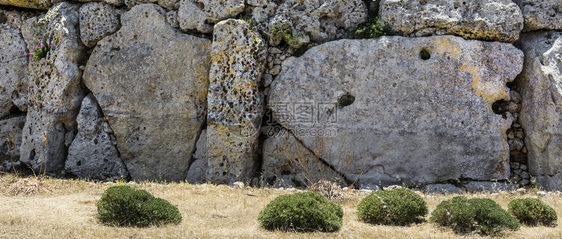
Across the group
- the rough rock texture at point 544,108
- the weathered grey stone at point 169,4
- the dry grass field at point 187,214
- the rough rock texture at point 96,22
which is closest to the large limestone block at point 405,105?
the rough rock texture at point 544,108

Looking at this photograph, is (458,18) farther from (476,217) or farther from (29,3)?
(29,3)

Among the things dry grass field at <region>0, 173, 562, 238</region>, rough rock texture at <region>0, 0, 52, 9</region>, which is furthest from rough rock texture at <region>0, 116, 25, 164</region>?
rough rock texture at <region>0, 0, 52, 9</region>

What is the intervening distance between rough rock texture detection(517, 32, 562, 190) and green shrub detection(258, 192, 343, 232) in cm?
566

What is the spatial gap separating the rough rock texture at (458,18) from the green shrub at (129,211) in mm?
6639

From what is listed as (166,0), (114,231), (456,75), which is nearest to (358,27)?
(456,75)

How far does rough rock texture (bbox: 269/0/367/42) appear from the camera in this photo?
34.6 ft

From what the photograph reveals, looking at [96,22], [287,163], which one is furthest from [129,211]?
[96,22]

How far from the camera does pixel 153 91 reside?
36.5 feet

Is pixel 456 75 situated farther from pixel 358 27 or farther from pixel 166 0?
pixel 166 0

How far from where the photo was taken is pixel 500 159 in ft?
32.4

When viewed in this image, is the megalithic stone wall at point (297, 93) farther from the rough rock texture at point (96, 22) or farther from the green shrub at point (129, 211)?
the green shrub at point (129, 211)

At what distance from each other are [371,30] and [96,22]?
22.1ft

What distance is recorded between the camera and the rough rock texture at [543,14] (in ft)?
32.9

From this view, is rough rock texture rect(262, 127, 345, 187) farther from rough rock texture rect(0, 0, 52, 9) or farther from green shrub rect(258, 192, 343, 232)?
rough rock texture rect(0, 0, 52, 9)
